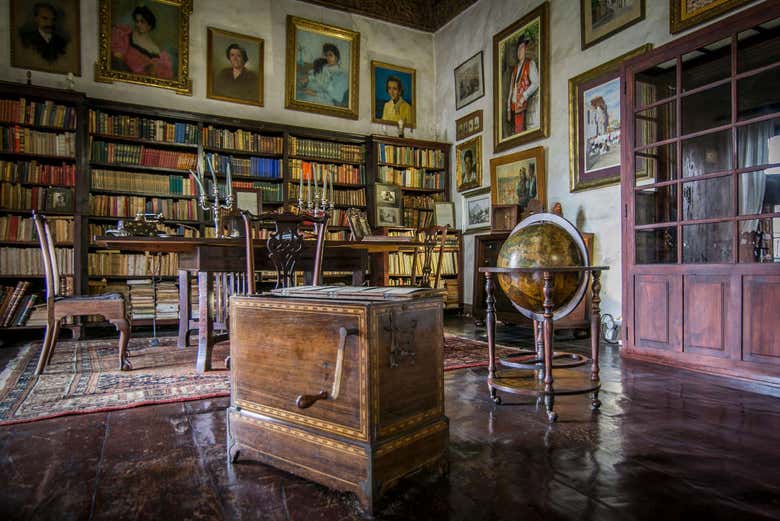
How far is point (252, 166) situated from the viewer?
252 inches

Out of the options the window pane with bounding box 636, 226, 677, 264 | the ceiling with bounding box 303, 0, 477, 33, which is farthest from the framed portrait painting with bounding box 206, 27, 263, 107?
the window pane with bounding box 636, 226, 677, 264

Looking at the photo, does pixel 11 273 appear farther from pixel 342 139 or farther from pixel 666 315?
pixel 666 315

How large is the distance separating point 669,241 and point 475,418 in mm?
2499

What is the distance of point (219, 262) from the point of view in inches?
131

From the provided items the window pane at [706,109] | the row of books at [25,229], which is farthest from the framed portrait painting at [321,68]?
the window pane at [706,109]

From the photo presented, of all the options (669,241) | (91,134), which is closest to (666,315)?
(669,241)

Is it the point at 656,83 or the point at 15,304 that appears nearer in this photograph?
the point at 656,83

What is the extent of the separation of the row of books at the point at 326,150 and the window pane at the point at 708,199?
4.56 meters

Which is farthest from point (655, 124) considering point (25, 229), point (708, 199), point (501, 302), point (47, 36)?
point (47, 36)

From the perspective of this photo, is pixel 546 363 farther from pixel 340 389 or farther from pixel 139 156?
pixel 139 156

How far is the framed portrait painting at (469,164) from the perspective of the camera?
22.9ft

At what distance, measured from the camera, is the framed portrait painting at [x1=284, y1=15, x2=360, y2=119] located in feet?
Result: 22.8

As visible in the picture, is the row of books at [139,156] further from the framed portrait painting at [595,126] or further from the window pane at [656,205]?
the window pane at [656,205]

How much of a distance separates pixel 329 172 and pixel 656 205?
416 cm
